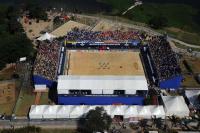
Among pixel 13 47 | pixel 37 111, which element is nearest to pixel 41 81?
pixel 37 111

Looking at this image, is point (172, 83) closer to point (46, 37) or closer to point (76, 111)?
point (76, 111)

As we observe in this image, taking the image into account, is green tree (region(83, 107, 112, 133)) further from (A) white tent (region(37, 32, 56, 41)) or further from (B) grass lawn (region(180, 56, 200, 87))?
(A) white tent (region(37, 32, 56, 41))

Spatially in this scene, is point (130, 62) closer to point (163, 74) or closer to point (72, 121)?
point (163, 74)

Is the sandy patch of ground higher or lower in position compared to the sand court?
A: higher

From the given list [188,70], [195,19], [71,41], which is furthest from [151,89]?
[195,19]

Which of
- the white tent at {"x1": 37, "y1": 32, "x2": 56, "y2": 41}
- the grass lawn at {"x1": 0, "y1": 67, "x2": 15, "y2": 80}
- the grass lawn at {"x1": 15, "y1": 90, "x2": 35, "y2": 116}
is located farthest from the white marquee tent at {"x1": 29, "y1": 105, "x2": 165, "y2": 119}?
the white tent at {"x1": 37, "y1": 32, "x2": 56, "y2": 41}

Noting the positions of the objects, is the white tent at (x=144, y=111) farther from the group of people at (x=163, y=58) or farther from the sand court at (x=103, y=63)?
the sand court at (x=103, y=63)

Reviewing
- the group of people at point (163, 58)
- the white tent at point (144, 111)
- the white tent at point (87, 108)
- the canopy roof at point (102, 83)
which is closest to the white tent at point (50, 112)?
the canopy roof at point (102, 83)
